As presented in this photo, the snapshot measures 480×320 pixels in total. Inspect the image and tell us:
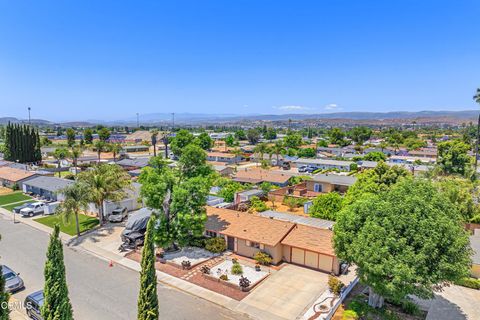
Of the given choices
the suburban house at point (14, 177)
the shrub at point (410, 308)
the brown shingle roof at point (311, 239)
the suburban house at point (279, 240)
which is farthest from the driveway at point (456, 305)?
the suburban house at point (14, 177)

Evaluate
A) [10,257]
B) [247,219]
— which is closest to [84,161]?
[10,257]

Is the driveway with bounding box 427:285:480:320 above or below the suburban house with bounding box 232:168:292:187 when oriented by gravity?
below

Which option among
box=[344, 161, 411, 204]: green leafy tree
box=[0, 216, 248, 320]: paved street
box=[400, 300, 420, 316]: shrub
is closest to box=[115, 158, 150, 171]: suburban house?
box=[0, 216, 248, 320]: paved street

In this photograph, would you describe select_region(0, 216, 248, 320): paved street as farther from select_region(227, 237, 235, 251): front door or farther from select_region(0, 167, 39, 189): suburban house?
select_region(0, 167, 39, 189): suburban house

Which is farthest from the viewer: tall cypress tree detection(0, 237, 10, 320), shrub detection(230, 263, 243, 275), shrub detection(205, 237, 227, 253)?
shrub detection(205, 237, 227, 253)

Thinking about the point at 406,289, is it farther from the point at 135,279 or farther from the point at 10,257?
the point at 10,257

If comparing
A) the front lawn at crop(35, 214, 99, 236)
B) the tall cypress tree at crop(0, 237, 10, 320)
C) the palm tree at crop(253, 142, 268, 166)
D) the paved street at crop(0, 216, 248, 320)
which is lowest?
the front lawn at crop(35, 214, 99, 236)

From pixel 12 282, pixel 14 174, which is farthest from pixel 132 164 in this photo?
pixel 12 282
